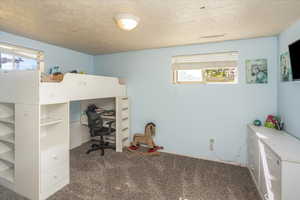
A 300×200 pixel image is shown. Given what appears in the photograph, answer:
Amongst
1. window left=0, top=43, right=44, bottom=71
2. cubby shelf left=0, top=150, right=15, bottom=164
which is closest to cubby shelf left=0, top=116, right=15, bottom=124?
cubby shelf left=0, top=150, right=15, bottom=164

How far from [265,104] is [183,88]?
147 centimetres

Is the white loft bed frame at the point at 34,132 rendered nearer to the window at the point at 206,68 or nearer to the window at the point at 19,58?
the window at the point at 19,58

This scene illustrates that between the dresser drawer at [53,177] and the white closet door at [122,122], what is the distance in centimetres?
128

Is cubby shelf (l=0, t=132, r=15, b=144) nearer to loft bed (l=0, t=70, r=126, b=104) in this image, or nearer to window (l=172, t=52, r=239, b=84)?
loft bed (l=0, t=70, r=126, b=104)

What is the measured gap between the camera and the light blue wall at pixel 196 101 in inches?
106

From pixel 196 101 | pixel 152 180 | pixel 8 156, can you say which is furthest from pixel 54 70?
pixel 196 101

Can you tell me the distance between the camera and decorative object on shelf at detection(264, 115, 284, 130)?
7.65ft

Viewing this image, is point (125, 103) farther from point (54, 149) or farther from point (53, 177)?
point (53, 177)

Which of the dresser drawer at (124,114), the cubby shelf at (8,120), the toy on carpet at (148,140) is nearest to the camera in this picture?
the cubby shelf at (8,120)

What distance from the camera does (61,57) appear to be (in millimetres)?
3328

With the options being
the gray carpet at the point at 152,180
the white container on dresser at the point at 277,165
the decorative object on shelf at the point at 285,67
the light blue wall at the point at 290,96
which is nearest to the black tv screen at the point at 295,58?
the light blue wall at the point at 290,96

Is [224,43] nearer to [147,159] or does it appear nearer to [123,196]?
[147,159]

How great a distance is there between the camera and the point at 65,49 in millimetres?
3406

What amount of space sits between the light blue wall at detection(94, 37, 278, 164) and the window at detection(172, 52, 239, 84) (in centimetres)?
11
